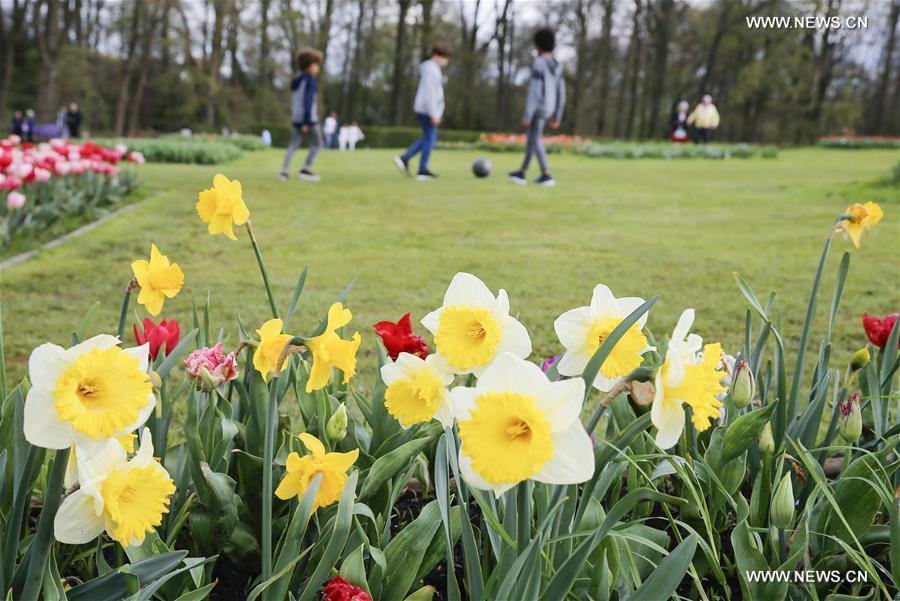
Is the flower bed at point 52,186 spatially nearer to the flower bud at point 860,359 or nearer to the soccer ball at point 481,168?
the soccer ball at point 481,168

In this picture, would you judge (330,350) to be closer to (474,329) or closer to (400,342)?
(474,329)

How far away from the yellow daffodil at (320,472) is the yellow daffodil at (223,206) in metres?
0.41

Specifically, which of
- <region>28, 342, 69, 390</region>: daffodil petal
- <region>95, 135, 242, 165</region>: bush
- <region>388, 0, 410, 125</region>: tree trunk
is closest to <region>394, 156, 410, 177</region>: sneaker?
<region>95, 135, 242, 165</region>: bush

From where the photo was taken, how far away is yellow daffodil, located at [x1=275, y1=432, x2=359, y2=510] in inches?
46.6

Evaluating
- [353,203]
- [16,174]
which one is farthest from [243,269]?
[353,203]

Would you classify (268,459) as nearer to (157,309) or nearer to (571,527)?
(157,309)

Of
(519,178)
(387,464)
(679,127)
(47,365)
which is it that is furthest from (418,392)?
(679,127)

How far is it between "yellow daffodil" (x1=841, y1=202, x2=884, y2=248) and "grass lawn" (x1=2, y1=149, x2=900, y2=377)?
43.2 inches

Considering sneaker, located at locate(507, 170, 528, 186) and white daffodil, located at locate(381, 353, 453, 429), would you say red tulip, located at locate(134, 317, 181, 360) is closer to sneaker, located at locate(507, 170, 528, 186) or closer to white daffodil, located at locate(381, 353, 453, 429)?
white daffodil, located at locate(381, 353, 453, 429)

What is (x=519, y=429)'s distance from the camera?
0.88m

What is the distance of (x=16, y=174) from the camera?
5855 millimetres

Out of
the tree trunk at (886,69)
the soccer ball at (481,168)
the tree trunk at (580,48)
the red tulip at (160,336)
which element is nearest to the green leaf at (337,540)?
the red tulip at (160,336)

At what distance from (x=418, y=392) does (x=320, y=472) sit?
0.22 meters

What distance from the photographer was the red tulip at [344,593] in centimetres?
109
